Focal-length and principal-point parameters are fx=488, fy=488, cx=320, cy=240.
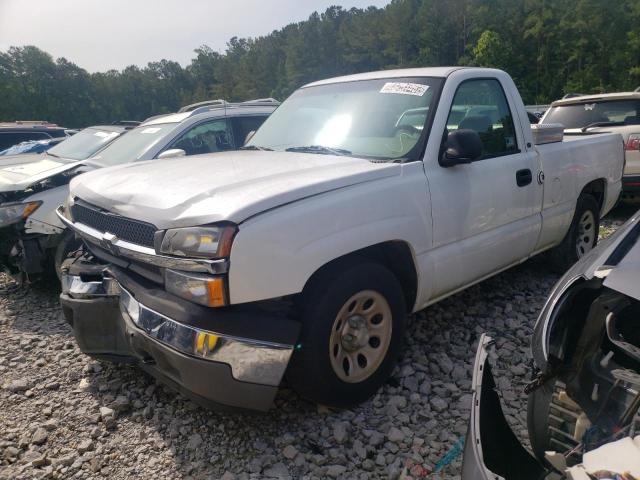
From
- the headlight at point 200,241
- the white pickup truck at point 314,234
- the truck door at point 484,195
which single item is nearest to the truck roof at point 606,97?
the white pickup truck at point 314,234

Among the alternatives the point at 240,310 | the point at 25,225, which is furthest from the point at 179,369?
the point at 25,225

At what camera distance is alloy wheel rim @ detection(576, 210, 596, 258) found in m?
4.69

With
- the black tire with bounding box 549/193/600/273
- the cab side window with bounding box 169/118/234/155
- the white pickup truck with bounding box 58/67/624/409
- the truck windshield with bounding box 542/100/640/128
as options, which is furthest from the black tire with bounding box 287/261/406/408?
the truck windshield with bounding box 542/100/640/128

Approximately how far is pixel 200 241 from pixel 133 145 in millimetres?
3873

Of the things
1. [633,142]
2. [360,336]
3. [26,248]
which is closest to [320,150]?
[360,336]

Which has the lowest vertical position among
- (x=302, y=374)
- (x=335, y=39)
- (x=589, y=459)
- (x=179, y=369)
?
(x=302, y=374)

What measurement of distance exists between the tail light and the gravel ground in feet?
14.0

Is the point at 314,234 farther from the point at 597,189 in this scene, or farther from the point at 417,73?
the point at 597,189

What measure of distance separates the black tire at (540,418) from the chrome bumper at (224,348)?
40.3 inches

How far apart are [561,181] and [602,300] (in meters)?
2.53

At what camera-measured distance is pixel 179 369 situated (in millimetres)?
2213

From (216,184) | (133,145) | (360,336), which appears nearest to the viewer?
(216,184)

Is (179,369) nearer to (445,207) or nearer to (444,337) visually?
(445,207)

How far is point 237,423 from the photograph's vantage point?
2.71 metres
